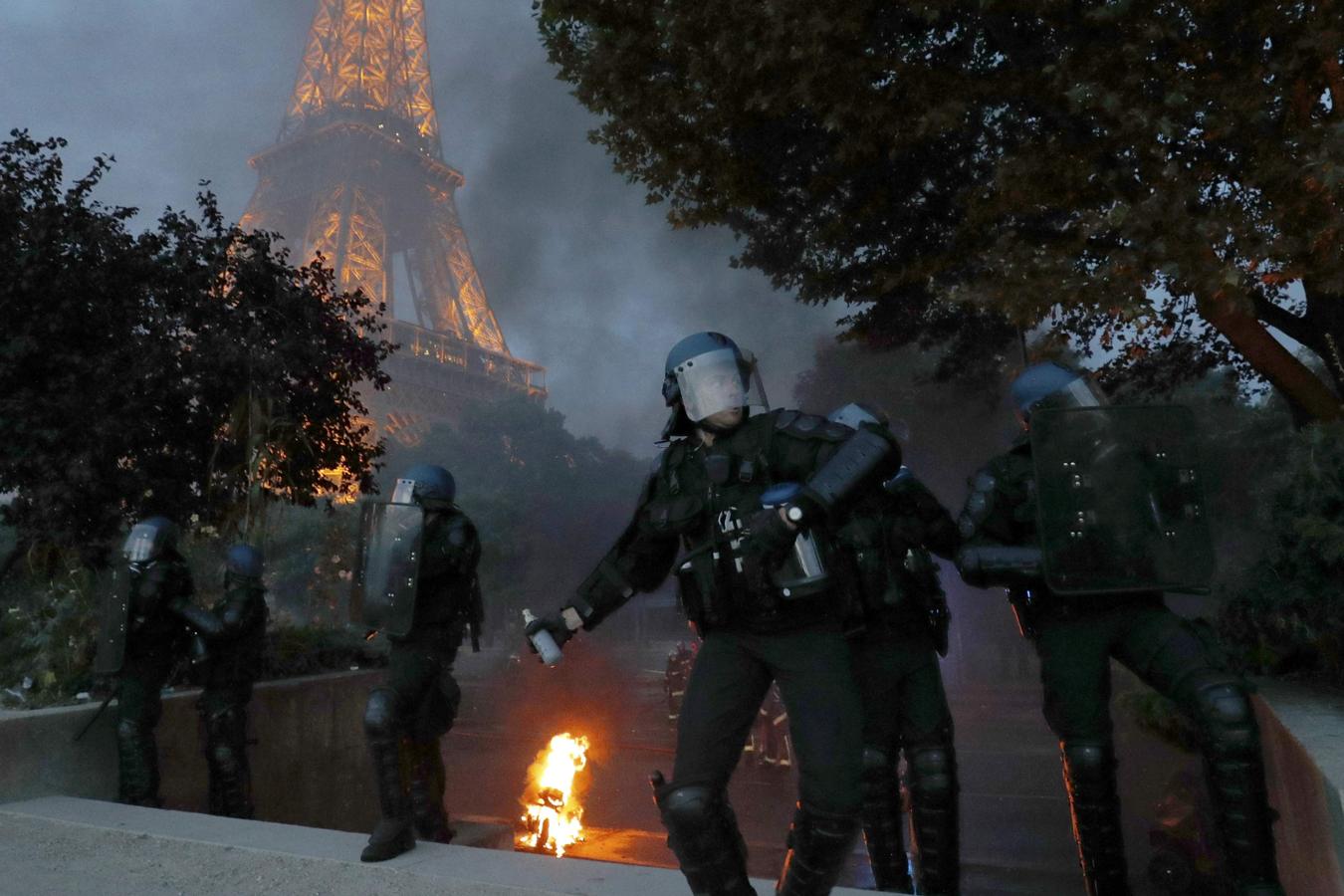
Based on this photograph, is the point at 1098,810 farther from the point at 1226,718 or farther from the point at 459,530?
the point at 459,530

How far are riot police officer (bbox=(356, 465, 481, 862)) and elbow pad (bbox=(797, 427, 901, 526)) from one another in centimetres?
228

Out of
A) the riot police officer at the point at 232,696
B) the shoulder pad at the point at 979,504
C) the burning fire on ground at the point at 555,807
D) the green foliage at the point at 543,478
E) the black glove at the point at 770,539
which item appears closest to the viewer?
the black glove at the point at 770,539

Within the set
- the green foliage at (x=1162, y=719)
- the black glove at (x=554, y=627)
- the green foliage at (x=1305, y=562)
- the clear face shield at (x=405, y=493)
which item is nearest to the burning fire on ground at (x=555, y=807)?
the clear face shield at (x=405, y=493)

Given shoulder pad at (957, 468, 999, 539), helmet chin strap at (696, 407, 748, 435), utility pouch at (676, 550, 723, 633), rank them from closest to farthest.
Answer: utility pouch at (676, 550, 723, 633) → helmet chin strap at (696, 407, 748, 435) → shoulder pad at (957, 468, 999, 539)

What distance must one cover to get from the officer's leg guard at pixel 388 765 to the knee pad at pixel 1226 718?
2799mm

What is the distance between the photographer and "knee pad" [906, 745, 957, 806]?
344 cm

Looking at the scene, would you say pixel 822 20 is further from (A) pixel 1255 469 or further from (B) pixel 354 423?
(A) pixel 1255 469

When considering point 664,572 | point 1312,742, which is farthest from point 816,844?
point 1312,742

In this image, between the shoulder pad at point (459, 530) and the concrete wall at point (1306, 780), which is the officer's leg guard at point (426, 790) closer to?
the shoulder pad at point (459, 530)

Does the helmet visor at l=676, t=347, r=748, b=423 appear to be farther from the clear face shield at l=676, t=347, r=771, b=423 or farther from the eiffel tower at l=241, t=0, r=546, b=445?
the eiffel tower at l=241, t=0, r=546, b=445

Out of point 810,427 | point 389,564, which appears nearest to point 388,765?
point 389,564

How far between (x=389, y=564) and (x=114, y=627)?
203 cm

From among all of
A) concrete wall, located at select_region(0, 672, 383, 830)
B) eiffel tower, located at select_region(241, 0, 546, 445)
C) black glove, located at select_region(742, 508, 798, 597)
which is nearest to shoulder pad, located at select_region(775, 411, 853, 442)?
black glove, located at select_region(742, 508, 798, 597)

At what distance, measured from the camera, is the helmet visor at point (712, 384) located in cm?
283
